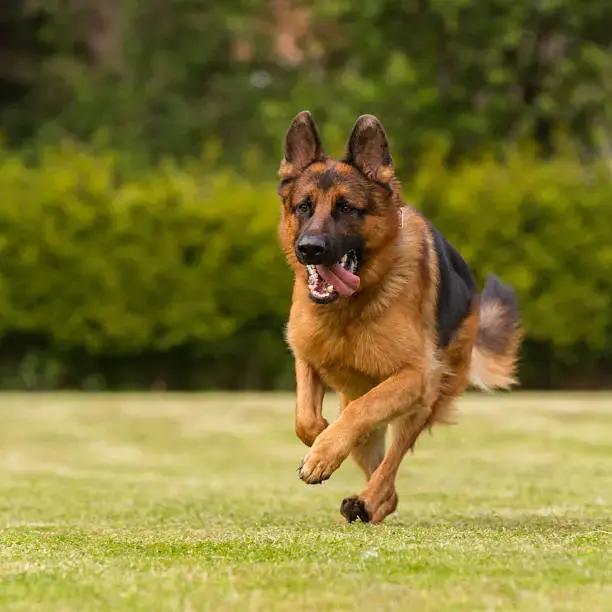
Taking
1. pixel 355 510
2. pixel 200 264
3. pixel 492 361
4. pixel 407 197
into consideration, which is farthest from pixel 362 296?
pixel 407 197

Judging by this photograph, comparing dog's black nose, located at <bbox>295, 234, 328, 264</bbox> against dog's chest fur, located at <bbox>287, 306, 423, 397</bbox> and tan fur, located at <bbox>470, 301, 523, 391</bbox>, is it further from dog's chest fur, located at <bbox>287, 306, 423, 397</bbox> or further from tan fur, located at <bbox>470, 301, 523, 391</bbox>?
tan fur, located at <bbox>470, 301, 523, 391</bbox>

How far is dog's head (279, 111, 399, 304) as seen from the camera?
25.2 feet

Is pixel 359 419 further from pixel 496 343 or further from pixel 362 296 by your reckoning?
pixel 496 343

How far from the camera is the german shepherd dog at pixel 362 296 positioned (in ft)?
25.4

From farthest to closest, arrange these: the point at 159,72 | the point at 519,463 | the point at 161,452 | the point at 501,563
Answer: the point at 159,72 → the point at 161,452 → the point at 519,463 → the point at 501,563

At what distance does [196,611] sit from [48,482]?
7838mm

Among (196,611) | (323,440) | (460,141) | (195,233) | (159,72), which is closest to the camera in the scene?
(196,611)

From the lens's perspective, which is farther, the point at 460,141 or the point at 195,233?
the point at 460,141

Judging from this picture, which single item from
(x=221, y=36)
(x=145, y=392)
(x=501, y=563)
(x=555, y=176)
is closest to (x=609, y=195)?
(x=555, y=176)

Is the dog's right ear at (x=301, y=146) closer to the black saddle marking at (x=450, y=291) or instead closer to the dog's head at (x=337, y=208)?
the dog's head at (x=337, y=208)

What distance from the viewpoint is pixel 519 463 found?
584 inches

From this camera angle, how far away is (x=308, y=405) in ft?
26.1

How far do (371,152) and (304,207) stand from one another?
53cm

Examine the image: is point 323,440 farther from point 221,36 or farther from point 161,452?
point 221,36
